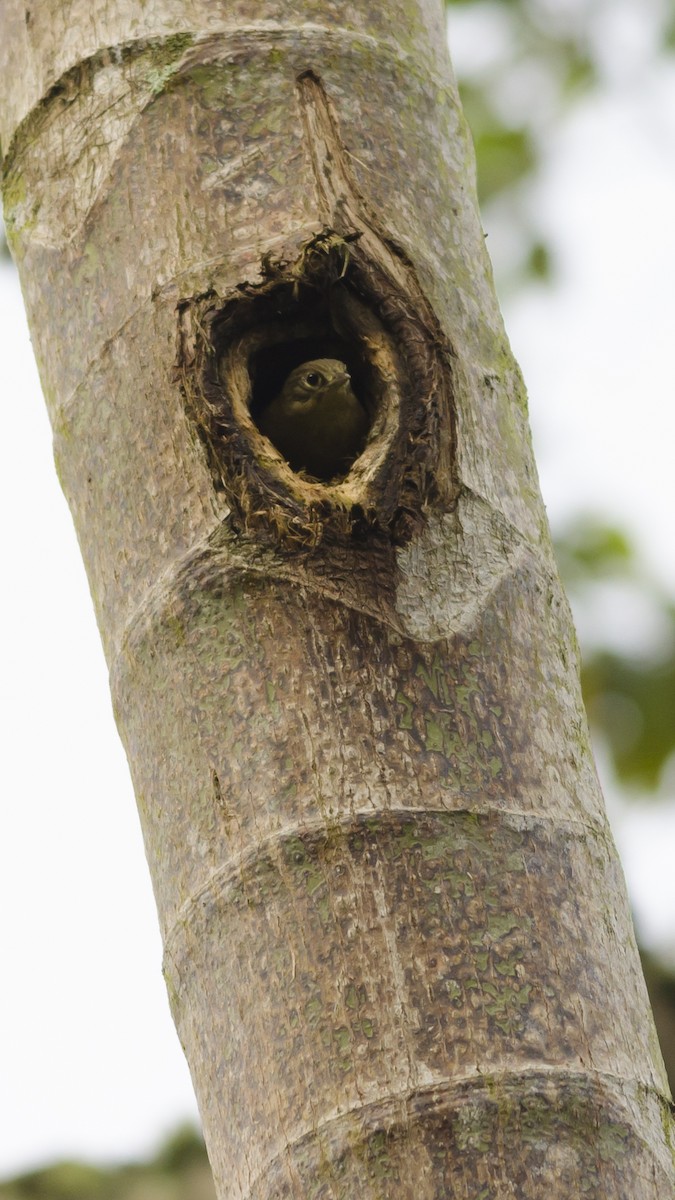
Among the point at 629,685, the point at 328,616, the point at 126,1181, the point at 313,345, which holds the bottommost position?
the point at 328,616

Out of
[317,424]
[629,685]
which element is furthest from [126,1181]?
[317,424]

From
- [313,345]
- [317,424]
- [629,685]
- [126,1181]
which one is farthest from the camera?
[629,685]

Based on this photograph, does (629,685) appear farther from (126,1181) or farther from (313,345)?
(313,345)

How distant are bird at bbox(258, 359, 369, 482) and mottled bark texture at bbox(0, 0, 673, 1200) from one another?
0.68 feet

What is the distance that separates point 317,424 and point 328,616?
0.64 meters

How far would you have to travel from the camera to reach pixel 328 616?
55.3 inches

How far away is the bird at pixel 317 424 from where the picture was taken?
189 cm

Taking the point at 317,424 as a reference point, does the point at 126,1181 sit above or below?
below

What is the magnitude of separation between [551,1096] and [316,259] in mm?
852

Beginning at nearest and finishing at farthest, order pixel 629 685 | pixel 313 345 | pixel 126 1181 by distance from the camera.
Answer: pixel 313 345 → pixel 126 1181 → pixel 629 685

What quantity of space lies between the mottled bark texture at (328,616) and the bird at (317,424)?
0.21 meters

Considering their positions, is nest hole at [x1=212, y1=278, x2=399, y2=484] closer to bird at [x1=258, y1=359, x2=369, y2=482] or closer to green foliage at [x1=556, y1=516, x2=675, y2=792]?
bird at [x1=258, y1=359, x2=369, y2=482]

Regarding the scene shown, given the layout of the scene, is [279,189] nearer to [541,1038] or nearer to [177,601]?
[177,601]

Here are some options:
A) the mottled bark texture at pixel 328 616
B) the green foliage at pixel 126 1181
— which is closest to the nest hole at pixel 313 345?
the mottled bark texture at pixel 328 616
